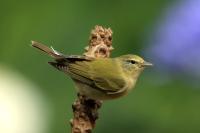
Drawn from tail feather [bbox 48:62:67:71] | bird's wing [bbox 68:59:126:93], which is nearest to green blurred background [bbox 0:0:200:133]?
bird's wing [bbox 68:59:126:93]

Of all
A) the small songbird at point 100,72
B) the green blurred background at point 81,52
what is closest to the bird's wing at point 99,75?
the small songbird at point 100,72

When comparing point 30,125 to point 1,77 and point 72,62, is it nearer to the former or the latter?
point 1,77

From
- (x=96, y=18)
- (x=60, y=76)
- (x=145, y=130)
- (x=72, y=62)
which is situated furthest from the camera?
(x=96, y=18)

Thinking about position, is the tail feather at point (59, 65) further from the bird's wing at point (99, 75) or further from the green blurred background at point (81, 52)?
the green blurred background at point (81, 52)

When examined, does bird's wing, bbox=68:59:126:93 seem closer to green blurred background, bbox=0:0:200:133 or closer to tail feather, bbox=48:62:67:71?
tail feather, bbox=48:62:67:71

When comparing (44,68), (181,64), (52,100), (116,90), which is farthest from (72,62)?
(181,64)

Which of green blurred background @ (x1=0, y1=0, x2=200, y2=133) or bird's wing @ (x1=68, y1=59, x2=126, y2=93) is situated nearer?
bird's wing @ (x1=68, y1=59, x2=126, y2=93)
